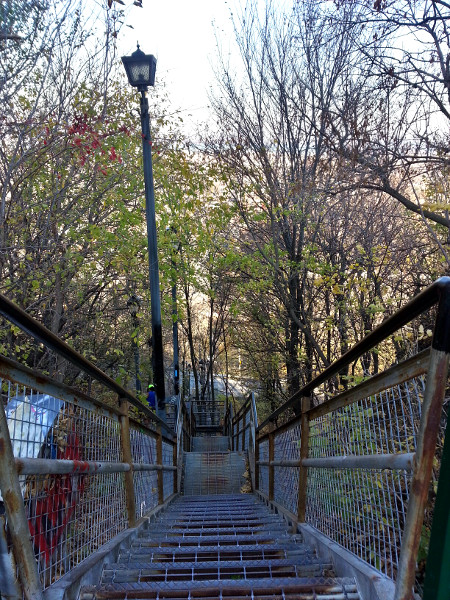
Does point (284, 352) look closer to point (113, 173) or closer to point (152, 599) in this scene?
point (113, 173)

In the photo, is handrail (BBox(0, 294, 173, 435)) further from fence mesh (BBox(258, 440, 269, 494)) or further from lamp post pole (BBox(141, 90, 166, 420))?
lamp post pole (BBox(141, 90, 166, 420))

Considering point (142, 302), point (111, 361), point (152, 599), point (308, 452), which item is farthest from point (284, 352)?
point (152, 599)

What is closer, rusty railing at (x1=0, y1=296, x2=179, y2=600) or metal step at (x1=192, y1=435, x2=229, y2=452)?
rusty railing at (x1=0, y1=296, x2=179, y2=600)

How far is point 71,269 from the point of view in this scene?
9641mm

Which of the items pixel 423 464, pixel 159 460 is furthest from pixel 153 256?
pixel 423 464

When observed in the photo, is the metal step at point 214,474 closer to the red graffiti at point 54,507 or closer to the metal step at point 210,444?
the metal step at point 210,444

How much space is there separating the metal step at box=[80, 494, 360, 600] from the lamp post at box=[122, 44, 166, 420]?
5094 millimetres

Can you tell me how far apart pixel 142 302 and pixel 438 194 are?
368 inches

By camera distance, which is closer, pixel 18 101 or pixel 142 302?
pixel 18 101

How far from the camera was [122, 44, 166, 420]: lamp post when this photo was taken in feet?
31.0

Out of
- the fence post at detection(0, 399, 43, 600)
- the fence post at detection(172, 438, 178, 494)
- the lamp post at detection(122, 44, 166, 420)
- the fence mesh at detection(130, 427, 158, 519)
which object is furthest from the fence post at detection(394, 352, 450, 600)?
the lamp post at detection(122, 44, 166, 420)

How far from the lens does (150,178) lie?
9922 millimetres

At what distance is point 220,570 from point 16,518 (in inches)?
75.4

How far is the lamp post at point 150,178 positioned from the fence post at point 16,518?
810 cm
